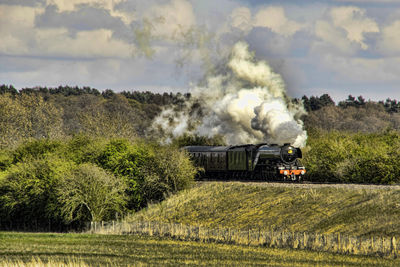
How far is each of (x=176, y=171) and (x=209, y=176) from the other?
523cm

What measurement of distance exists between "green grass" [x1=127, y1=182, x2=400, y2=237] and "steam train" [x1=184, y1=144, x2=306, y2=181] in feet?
7.83

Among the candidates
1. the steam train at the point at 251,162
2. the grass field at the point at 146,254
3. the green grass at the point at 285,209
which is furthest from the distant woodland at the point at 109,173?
the grass field at the point at 146,254

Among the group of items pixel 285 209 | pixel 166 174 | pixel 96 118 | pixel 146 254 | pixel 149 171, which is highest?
pixel 96 118

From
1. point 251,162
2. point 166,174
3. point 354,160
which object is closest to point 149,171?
point 166,174

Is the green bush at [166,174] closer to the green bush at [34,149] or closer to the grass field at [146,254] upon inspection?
the grass field at [146,254]

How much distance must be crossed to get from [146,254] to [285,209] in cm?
1511

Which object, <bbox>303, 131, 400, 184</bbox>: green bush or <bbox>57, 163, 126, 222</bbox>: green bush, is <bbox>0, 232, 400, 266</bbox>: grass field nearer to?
<bbox>57, 163, 126, 222</bbox>: green bush

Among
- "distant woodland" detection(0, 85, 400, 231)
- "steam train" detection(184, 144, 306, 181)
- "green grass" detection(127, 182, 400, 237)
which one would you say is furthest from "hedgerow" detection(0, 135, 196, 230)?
"green grass" detection(127, 182, 400, 237)

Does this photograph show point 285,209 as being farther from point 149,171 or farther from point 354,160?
point 149,171

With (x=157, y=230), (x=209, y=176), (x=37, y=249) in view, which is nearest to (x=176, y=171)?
(x=209, y=176)

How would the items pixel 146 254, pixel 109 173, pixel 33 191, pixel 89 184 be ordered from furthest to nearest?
1. pixel 109 173
2. pixel 33 191
3. pixel 89 184
4. pixel 146 254

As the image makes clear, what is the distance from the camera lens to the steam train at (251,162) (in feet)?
200

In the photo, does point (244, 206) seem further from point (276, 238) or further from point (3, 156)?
point (3, 156)

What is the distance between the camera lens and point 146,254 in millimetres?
43594
